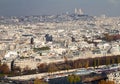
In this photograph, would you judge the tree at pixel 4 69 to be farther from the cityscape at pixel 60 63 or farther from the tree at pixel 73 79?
the tree at pixel 73 79

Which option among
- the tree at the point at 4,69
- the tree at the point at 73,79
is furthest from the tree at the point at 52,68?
the tree at the point at 73,79

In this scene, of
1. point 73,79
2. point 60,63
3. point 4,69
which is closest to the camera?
point 73,79

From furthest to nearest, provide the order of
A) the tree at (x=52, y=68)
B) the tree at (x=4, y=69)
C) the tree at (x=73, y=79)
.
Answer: the tree at (x=4, y=69) < the tree at (x=52, y=68) < the tree at (x=73, y=79)

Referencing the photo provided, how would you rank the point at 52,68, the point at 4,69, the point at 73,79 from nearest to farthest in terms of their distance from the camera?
the point at 73,79
the point at 52,68
the point at 4,69

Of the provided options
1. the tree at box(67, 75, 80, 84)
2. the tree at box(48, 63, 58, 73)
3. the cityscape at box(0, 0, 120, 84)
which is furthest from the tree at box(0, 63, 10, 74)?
the tree at box(67, 75, 80, 84)

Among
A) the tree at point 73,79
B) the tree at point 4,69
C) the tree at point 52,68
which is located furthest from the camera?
the tree at point 4,69

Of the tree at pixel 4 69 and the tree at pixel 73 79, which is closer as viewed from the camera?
the tree at pixel 73 79

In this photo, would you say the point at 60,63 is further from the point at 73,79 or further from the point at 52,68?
the point at 73,79

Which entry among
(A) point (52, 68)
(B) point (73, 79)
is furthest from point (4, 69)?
(B) point (73, 79)

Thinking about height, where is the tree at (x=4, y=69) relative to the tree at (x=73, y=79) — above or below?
above

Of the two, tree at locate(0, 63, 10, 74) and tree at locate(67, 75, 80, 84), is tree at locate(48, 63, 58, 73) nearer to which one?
tree at locate(0, 63, 10, 74)

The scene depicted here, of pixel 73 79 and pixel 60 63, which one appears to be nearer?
pixel 73 79

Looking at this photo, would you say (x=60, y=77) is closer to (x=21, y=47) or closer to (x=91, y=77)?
(x=91, y=77)
